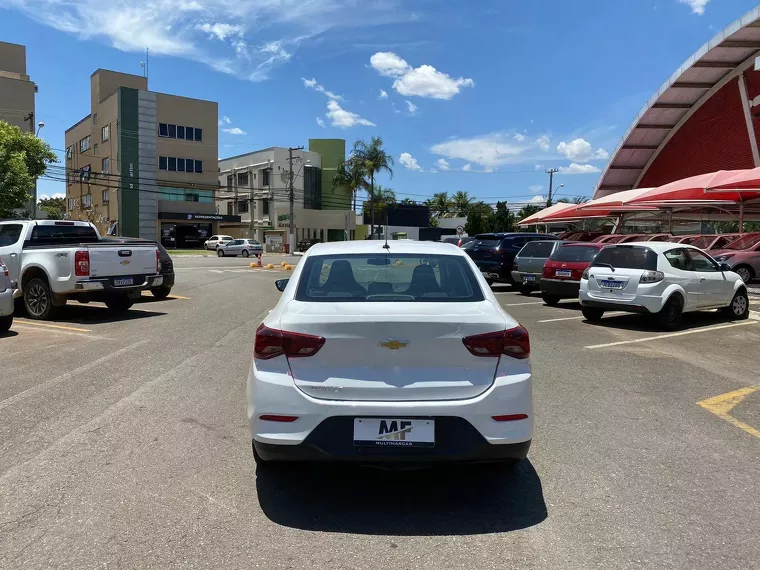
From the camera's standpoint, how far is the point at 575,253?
1411cm

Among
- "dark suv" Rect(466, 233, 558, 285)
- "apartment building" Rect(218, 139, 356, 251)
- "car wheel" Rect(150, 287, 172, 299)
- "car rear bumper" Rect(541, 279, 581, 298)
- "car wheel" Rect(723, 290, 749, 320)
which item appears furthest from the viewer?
"apartment building" Rect(218, 139, 356, 251)

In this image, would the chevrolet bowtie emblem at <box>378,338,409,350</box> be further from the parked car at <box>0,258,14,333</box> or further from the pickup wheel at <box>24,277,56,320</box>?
the pickup wheel at <box>24,277,56,320</box>

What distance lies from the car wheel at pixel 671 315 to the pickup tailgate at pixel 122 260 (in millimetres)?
9969

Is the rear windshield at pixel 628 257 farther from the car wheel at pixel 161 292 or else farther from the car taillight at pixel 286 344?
the car wheel at pixel 161 292

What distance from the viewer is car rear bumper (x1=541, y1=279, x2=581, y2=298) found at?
1367 centimetres

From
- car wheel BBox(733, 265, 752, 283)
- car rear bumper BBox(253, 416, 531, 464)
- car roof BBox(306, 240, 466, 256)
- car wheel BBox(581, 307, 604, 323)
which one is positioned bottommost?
car wheel BBox(581, 307, 604, 323)

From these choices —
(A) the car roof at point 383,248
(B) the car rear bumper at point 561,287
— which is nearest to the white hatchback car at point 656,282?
(B) the car rear bumper at point 561,287

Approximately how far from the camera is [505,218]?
75125 millimetres

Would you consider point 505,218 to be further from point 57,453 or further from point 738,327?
point 57,453

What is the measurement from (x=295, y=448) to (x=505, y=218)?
243 feet

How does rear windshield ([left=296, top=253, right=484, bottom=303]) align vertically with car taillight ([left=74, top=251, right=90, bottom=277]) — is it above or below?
above

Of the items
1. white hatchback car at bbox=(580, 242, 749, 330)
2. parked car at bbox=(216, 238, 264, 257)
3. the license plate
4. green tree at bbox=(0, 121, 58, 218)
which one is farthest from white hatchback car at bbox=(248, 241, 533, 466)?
parked car at bbox=(216, 238, 264, 257)

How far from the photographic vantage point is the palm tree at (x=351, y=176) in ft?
195

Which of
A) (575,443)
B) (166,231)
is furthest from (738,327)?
(166,231)
